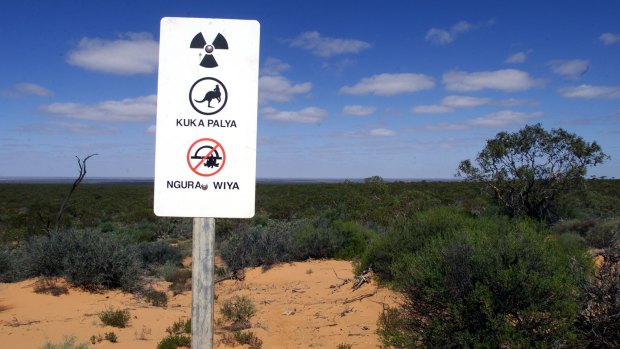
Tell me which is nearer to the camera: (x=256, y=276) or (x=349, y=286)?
(x=349, y=286)

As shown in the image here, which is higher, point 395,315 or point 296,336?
point 395,315

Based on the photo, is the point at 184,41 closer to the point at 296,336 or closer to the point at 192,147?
the point at 192,147

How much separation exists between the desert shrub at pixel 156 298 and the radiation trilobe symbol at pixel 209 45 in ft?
28.4

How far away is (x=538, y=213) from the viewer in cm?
1808

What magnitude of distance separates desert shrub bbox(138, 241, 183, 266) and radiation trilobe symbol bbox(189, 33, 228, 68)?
1406 cm

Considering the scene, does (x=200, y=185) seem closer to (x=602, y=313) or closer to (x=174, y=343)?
(x=602, y=313)

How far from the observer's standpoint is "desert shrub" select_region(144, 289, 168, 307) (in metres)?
10.0

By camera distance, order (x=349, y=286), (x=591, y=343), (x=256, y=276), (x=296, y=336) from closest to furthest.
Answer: (x=591, y=343)
(x=296, y=336)
(x=349, y=286)
(x=256, y=276)

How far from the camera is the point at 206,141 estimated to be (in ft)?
7.55

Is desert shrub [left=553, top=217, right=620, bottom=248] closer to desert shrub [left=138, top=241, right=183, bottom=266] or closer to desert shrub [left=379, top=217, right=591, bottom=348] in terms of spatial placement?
desert shrub [left=379, top=217, right=591, bottom=348]

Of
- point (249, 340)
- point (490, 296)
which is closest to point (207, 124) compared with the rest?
point (490, 296)

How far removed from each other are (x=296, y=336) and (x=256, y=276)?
593 centimetres

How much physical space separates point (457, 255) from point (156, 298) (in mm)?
7275

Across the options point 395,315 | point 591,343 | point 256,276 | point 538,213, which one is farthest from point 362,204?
point 591,343
